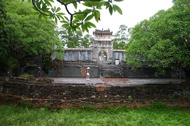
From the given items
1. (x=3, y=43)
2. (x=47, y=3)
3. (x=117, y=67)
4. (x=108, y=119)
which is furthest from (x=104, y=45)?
(x=47, y=3)

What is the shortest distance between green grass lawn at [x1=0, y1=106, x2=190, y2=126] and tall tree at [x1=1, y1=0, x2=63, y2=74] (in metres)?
3.96

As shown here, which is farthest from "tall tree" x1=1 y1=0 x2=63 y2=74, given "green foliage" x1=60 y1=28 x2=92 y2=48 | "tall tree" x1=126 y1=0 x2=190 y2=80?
"green foliage" x1=60 y1=28 x2=92 y2=48

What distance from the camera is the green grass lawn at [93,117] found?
5.83 m

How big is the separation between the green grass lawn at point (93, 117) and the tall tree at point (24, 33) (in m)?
3.96

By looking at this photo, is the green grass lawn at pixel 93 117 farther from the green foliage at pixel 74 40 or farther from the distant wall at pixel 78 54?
the green foliage at pixel 74 40

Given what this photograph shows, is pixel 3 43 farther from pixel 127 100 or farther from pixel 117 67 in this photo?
pixel 117 67

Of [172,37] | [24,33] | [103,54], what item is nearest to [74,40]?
[103,54]

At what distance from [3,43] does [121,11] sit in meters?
8.88

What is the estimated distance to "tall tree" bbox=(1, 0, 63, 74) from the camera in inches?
372

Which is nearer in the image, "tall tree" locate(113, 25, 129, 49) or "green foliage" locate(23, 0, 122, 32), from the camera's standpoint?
"green foliage" locate(23, 0, 122, 32)

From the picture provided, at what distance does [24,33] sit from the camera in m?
9.45

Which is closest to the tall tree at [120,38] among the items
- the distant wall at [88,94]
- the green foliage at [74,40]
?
the green foliage at [74,40]

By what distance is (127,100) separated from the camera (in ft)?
27.1

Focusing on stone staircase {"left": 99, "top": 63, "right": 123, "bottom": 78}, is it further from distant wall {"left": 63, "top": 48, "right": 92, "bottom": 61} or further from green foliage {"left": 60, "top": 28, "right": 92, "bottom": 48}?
green foliage {"left": 60, "top": 28, "right": 92, "bottom": 48}
